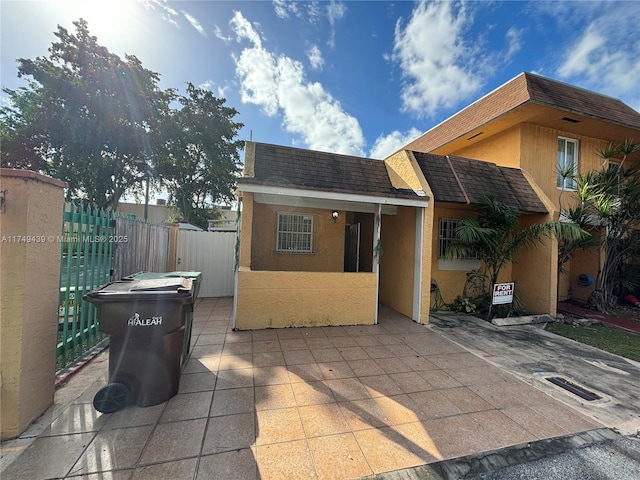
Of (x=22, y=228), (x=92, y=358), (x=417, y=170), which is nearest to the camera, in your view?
(x=22, y=228)

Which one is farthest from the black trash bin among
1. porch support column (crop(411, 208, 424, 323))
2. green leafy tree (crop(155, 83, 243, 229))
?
green leafy tree (crop(155, 83, 243, 229))

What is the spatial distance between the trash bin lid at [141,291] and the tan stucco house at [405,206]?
2.40 metres

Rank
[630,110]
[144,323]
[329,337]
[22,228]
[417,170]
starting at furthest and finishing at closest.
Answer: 1. [630,110]
2. [417,170]
3. [329,337]
4. [144,323]
5. [22,228]

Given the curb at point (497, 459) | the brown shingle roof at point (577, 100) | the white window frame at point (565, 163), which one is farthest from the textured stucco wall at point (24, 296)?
the white window frame at point (565, 163)

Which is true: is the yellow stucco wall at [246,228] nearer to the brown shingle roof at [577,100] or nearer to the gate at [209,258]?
the gate at [209,258]

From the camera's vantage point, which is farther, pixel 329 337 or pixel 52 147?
pixel 52 147

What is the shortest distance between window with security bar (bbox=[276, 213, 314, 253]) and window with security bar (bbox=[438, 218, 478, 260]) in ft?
13.6

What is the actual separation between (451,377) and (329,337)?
2.35m

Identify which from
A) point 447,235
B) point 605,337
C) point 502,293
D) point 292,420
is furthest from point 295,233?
point 605,337

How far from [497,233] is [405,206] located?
2508mm

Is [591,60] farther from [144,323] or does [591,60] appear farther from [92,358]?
[92,358]

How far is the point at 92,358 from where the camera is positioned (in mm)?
4062

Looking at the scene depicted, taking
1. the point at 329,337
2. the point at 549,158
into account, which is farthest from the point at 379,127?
the point at 329,337

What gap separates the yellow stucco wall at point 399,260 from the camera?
23.5 feet
